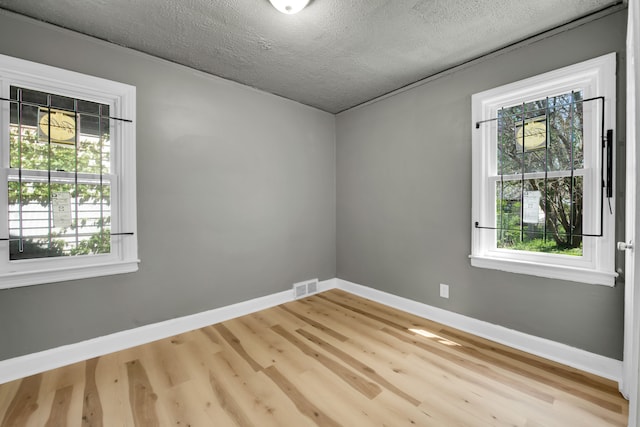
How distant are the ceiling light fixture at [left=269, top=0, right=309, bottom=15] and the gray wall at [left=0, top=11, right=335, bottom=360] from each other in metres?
1.27

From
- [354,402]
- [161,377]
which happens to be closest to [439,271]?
[354,402]

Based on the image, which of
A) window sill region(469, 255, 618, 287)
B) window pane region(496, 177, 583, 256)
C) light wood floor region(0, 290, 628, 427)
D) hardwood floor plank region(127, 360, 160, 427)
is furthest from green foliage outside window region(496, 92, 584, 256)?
hardwood floor plank region(127, 360, 160, 427)

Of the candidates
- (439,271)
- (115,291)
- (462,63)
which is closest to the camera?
(115,291)

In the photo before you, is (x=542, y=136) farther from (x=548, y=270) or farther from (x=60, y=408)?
(x=60, y=408)

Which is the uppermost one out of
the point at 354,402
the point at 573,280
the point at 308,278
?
the point at 573,280

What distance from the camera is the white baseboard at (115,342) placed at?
1.94 meters

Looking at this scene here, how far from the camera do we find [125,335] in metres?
2.33

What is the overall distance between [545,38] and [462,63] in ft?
1.95

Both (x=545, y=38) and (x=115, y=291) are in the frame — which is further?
(x=115, y=291)

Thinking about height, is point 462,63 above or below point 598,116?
above

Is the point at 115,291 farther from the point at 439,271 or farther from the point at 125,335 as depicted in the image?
the point at 439,271

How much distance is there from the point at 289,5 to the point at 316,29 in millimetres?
328

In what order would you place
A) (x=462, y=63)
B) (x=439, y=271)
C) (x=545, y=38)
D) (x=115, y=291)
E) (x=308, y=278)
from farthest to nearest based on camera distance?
(x=308, y=278) → (x=439, y=271) → (x=462, y=63) → (x=115, y=291) → (x=545, y=38)

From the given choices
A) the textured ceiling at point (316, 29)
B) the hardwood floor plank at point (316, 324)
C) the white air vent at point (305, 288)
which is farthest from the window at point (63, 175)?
the white air vent at point (305, 288)
